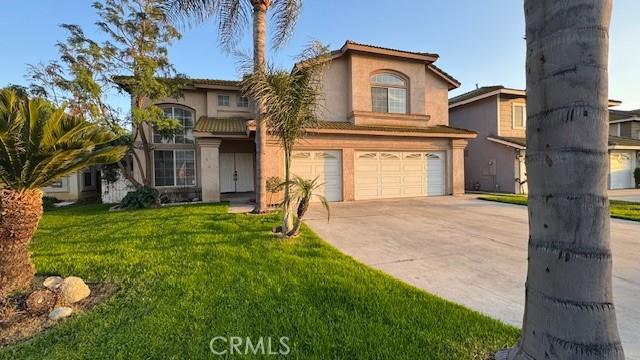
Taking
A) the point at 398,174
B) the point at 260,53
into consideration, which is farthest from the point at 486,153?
the point at 260,53

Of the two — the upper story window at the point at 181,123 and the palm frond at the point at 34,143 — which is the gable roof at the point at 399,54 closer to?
the upper story window at the point at 181,123

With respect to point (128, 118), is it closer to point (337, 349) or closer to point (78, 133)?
point (78, 133)

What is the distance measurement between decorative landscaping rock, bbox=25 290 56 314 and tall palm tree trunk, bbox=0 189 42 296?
2.50 feet

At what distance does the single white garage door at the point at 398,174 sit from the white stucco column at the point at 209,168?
6.42 meters

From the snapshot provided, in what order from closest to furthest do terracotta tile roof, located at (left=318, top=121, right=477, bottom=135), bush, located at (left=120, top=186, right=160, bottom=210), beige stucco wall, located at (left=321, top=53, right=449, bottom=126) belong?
bush, located at (left=120, top=186, right=160, bottom=210) < terracotta tile roof, located at (left=318, top=121, right=477, bottom=135) < beige stucco wall, located at (left=321, top=53, right=449, bottom=126)

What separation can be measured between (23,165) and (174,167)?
13.4m

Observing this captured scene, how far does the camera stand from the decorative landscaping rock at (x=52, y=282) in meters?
4.13

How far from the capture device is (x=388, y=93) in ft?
51.2

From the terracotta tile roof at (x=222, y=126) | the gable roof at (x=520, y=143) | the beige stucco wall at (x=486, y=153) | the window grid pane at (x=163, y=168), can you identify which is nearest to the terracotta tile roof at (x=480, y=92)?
the beige stucco wall at (x=486, y=153)

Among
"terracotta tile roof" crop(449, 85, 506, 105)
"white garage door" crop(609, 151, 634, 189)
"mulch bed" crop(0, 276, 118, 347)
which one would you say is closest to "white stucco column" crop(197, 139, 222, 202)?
"mulch bed" crop(0, 276, 118, 347)

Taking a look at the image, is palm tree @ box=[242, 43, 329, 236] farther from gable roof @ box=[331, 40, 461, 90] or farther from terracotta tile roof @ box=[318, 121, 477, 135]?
gable roof @ box=[331, 40, 461, 90]

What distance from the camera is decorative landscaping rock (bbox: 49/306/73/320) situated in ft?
11.7

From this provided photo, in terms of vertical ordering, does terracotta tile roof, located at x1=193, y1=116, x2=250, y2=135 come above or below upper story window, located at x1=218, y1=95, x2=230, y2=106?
below

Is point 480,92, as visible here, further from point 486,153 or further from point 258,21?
point 258,21
